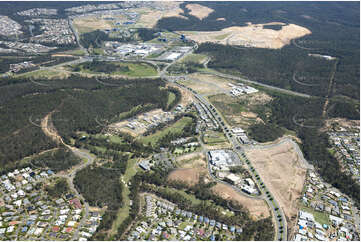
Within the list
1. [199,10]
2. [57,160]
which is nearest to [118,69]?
[57,160]

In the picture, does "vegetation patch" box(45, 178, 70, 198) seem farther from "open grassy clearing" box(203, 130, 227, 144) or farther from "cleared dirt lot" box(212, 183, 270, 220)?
"open grassy clearing" box(203, 130, 227, 144)

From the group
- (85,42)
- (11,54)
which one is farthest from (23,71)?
(85,42)

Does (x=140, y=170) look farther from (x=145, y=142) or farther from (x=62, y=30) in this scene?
(x=62, y=30)

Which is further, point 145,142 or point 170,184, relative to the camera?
point 145,142

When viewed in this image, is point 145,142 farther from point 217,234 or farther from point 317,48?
point 317,48

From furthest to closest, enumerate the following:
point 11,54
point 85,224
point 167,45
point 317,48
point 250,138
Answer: point 167,45
point 317,48
point 11,54
point 250,138
point 85,224

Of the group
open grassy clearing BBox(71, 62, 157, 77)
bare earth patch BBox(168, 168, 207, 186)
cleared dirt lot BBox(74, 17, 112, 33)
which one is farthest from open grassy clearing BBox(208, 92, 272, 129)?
cleared dirt lot BBox(74, 17, 112, 33)

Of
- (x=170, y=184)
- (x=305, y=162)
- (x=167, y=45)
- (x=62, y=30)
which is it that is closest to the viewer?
(x=170, y=184)

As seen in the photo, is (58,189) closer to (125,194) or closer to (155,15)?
(125,194)

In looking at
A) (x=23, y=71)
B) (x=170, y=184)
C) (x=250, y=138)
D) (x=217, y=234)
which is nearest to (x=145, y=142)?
(x=170, y=184)
